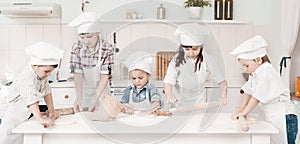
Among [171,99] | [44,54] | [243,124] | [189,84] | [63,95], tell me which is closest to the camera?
[243,124]

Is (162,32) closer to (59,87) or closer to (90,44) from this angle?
(59,87)

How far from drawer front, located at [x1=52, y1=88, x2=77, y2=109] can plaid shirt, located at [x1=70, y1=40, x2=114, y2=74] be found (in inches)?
29.8

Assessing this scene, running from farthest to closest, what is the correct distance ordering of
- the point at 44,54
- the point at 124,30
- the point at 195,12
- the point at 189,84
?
1. the point at 124,30
2. the point at 195,12
3. the point at 189,84
4. the point at 44,54

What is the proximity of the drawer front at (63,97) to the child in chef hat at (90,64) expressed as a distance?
0.74 m

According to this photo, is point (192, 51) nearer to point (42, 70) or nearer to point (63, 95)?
point (42, 70)

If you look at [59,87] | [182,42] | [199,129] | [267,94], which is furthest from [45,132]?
[59,87]

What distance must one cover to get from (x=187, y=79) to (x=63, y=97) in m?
1.28

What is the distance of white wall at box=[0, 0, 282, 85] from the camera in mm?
3545

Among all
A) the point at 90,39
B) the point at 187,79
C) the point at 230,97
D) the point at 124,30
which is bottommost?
the point at 230,97

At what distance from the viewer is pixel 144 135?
166 cm

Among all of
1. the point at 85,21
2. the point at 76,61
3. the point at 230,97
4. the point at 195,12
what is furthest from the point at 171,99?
the point at 195,12

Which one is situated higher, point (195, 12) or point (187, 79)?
point (195, 12)

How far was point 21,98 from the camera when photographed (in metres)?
1.95

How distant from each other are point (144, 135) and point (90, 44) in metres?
0.81
